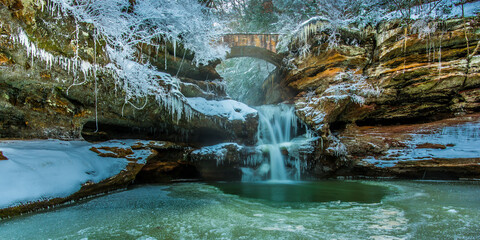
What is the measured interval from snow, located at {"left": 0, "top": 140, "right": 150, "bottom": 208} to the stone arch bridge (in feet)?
24.6

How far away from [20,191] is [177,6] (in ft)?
23.6

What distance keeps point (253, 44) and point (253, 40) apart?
19 cm

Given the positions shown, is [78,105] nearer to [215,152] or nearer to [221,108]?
[215,152]

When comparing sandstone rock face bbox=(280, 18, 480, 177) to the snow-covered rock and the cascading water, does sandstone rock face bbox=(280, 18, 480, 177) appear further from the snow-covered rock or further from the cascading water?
the snow-covered rock

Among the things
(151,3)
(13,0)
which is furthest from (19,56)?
(151,3)

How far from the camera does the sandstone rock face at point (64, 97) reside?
14.0ft

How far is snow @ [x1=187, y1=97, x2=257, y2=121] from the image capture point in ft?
26.0

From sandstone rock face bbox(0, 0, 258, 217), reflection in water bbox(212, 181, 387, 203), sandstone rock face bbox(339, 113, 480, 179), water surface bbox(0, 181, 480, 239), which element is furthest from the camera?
sandstone rock face bbox(339, 113, 480, 179)

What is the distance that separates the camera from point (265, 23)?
577 inches

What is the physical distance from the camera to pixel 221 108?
8.48 metres

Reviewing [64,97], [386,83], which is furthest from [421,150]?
[64,97]

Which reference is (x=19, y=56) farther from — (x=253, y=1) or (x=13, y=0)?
(x=253, y=1)

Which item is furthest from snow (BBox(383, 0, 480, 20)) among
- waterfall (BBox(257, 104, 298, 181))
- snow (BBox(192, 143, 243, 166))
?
snow (BBox(192, 143, 243, 166))

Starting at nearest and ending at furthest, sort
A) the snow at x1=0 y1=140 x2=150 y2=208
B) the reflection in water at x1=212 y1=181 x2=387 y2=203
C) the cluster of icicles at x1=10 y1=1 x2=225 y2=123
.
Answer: the snow at x1=0 y1=140 x2=150 y2=208
the cluster of icicles at x1=10 y1=1 x2=225 y2=123
the reflection in water at x1=212 y1=181 x2=387 y2=203
